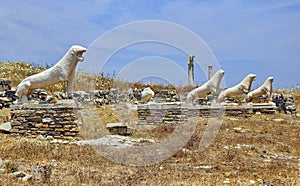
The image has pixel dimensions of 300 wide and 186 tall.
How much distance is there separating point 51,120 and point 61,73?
146cm

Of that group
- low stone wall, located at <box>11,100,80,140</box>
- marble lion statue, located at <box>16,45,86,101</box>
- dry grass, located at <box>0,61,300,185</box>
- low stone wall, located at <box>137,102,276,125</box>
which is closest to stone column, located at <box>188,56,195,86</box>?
low stone wall, located at <box>137,102,276,125</box>

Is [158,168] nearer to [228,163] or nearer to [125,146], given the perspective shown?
[228,163]

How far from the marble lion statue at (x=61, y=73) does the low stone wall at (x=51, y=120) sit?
0.73 metres

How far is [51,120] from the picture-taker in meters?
10.0

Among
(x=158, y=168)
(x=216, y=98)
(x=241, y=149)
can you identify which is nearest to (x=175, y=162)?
(x=158, y=168)

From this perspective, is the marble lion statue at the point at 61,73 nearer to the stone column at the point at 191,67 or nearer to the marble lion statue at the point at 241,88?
the marble lion statue at the point at 241,88

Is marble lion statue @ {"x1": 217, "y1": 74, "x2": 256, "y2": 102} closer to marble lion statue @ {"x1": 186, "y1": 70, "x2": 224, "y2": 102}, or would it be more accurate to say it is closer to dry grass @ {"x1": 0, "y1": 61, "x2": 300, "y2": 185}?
marble lion statue @ {"x1": 186, "y1": 70, "x2": 224, "y2": 102}

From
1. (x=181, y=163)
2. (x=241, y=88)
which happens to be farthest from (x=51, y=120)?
(x=241, y=88)

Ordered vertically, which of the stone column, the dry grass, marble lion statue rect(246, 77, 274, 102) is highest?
the stone column

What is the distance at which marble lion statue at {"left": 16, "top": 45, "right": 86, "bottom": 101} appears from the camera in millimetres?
10406

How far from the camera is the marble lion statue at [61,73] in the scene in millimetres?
10406

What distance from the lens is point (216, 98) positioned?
61.2 feet

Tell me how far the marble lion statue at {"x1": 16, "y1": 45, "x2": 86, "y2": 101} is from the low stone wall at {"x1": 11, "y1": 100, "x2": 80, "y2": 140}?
2.40 feet

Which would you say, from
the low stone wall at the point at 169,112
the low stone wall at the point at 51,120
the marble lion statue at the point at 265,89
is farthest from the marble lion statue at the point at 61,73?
the marble lion statue at the point at 265,89
